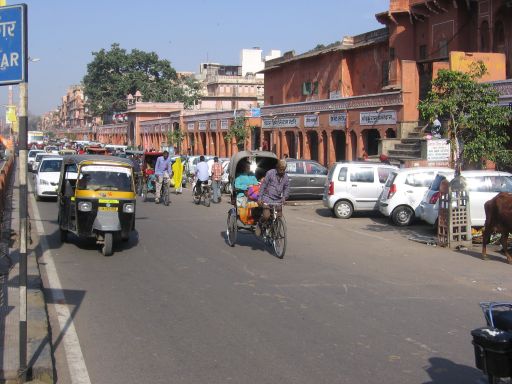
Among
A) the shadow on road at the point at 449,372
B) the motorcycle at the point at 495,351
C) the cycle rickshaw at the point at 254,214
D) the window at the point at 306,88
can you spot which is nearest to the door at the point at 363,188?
the cycle rickshaw at the point at 254,214

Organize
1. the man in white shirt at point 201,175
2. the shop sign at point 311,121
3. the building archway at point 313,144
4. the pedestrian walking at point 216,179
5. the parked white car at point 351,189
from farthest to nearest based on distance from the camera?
the building archway at point 313,144 → the shop sign at point 311,121 → the pedestrian walking at point 216,179 → the man in white shirt at point 201,175 → the parked white car at point 351,189

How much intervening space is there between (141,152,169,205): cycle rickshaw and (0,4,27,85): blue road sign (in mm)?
17534

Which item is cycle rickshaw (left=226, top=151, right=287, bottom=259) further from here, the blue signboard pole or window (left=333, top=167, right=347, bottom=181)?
the blue signboard pole

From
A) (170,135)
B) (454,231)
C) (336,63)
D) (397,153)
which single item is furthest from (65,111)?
(454,231)

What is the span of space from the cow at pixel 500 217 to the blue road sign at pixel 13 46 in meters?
9.42

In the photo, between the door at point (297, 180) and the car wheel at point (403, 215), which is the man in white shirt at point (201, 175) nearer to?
the door at point (297, 180)

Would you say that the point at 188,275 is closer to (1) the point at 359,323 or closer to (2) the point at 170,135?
(1) the point at 359,323

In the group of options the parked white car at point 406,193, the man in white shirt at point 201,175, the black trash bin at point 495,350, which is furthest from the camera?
the man in white shirt at point 201,175

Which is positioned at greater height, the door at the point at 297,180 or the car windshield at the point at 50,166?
the car windshield at the point at 50,166

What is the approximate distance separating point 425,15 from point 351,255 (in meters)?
24.0

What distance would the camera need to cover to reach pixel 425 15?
32.8 metres

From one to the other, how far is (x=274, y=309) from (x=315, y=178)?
17.5m

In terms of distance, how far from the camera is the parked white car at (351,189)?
1944cm

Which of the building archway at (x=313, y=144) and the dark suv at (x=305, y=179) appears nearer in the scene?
the dark suv at (x=305, y=179)
